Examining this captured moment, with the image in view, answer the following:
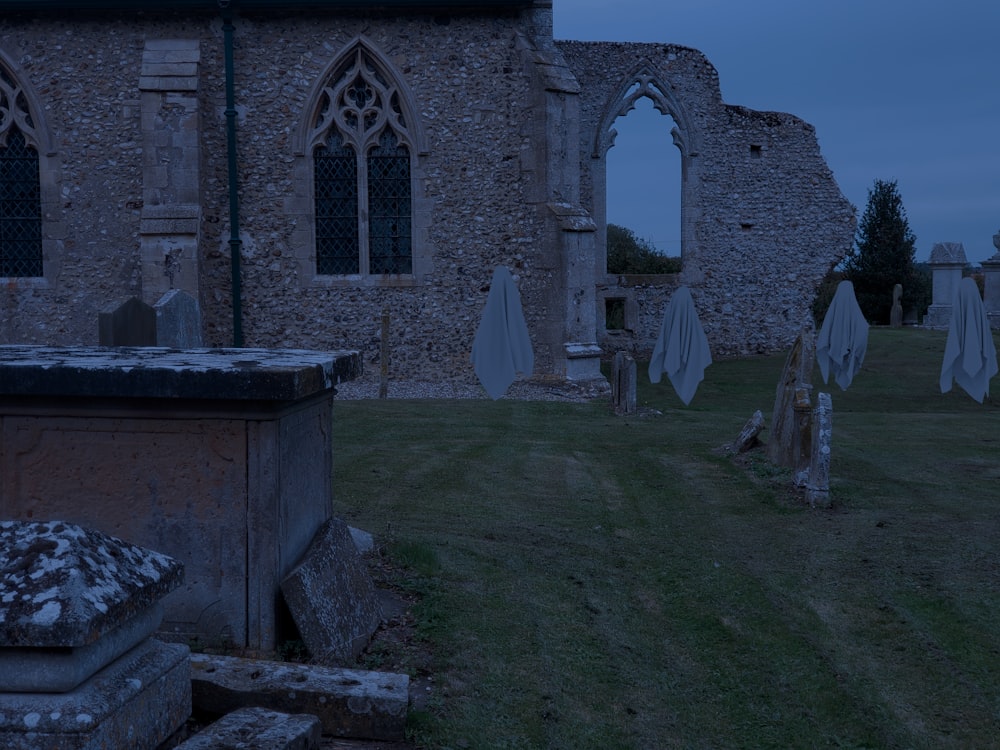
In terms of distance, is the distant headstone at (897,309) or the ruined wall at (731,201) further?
the distant headstone at (897,309)

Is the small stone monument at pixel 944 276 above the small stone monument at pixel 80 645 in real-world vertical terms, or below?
above

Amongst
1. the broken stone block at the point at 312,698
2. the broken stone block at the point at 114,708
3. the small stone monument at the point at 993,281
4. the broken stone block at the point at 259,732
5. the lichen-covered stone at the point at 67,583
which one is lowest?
the broken stone block at the point at 312,698

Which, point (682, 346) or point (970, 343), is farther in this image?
point (682, 346)

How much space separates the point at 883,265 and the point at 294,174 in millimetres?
25262

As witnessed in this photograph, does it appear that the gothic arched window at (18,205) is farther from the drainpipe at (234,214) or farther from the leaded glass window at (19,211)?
the drainpipe at (234,214)

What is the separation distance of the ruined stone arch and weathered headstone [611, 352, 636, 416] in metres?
8.98

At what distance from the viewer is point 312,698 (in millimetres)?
3322

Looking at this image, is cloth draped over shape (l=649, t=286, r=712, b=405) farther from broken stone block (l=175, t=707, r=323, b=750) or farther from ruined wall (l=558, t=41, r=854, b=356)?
broken stone block (l=175, t=707, r=323, b=750)

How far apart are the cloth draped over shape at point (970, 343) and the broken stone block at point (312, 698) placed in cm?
1291

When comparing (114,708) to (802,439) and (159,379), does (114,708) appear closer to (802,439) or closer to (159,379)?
(159,379)

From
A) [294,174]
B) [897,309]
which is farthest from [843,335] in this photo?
[897,309]

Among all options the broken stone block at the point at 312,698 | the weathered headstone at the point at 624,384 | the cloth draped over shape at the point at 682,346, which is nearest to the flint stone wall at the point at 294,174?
the cloth draped over shape at the point at 682,346

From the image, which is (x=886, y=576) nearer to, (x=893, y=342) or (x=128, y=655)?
(x=128, y=655)

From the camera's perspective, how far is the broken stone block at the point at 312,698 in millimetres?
3291
